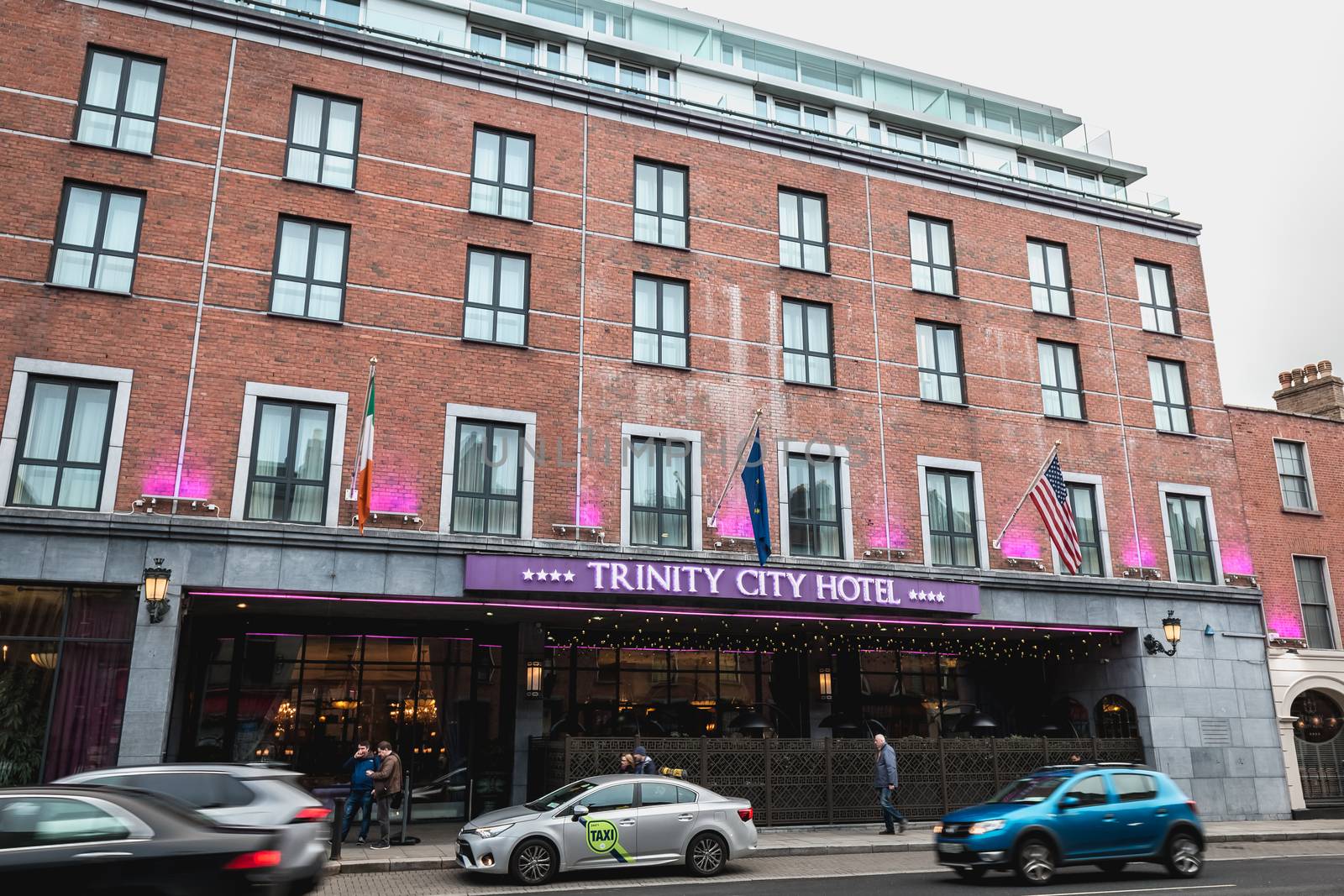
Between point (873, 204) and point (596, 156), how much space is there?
728 centimetres

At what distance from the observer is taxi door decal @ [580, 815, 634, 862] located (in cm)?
1491

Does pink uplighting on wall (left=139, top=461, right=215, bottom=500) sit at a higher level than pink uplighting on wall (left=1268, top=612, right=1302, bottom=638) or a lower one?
higher

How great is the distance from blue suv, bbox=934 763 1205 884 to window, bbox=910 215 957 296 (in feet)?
45.0

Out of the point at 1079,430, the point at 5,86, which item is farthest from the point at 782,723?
the point at 5,86

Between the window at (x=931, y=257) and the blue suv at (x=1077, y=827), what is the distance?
13.7 metres

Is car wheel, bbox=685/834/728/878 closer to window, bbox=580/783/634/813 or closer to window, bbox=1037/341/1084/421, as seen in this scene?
window, bbox=580/783/634/813

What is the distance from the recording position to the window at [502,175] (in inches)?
877

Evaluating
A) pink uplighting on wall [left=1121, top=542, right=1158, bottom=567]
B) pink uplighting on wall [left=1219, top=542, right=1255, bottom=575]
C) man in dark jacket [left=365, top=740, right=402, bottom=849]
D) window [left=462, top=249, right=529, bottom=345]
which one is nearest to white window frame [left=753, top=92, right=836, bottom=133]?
window [left=462, top=249, right=529, bottom=345]

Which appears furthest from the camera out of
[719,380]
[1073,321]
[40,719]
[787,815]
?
[1073,321]

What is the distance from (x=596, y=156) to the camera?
23328mm

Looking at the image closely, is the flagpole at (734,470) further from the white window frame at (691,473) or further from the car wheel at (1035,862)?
the car wheel at (1035,862)

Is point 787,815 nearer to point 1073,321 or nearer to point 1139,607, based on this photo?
point 1139,607

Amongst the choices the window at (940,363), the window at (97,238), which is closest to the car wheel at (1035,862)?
the window at (940,363)

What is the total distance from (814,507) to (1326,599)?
614 inches
